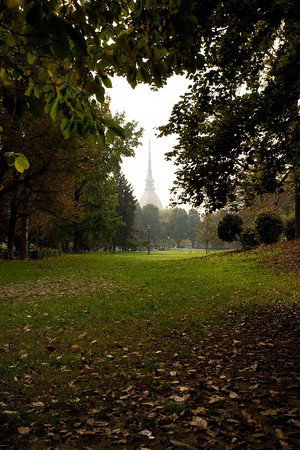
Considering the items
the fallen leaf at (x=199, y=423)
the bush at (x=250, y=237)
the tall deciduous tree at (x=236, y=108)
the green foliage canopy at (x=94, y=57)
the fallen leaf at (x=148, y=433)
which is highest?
the tall deciduous tree at (x=236, y=108)

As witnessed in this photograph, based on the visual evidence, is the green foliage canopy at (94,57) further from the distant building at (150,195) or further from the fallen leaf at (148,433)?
Answer: the distant building at (150,195)

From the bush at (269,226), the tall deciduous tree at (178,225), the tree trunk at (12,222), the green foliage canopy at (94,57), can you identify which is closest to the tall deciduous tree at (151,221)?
the tall deciduous tree at (178,225)

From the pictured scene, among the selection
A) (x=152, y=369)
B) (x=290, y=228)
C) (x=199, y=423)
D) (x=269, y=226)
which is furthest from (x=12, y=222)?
(x=199, y=423)

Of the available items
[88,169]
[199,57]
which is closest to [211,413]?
[199,57]

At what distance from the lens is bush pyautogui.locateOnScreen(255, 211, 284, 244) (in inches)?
925

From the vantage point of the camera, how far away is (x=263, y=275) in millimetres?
13695

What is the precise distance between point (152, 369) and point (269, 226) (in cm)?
2119

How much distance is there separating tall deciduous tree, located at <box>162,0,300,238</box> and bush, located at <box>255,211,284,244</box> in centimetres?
1613

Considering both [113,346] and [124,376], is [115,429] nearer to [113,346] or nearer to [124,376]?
[124,376]

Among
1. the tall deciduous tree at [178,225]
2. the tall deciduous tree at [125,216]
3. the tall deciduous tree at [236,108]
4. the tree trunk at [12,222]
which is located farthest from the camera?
the tall deciduous tree at [178,225]

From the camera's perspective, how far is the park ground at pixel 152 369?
3.32 m

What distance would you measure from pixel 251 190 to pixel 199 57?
686 centimetres

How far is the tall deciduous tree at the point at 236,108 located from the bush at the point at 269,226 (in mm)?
16135

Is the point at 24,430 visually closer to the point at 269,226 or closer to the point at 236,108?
the point at 236,108
